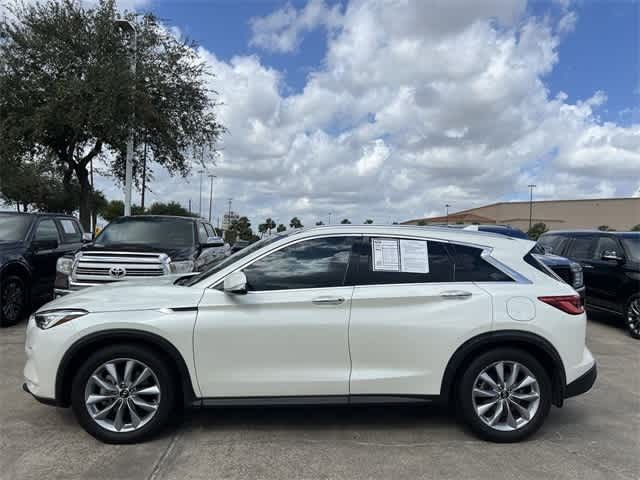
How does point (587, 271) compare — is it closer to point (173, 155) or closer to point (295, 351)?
point (295, 351)

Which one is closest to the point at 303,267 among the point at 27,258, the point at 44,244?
the point at 27,258

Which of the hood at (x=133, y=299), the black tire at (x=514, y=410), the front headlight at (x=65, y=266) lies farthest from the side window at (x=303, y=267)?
the front headlight at (x=65, y=266)

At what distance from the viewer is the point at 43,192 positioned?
4094 cm

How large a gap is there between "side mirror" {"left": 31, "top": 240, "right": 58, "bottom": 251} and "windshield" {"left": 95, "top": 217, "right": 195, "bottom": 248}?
4.25 ft

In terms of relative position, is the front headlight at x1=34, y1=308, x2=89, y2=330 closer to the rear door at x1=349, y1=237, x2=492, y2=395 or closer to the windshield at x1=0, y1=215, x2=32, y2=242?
the rear door at x1=349, y1=237, x2=492, y2=395

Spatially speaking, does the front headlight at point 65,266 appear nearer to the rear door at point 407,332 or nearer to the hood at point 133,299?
the hood at point 133,299

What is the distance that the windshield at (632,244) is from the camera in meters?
8.62

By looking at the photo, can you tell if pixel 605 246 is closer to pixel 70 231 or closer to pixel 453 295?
pixel 453 295

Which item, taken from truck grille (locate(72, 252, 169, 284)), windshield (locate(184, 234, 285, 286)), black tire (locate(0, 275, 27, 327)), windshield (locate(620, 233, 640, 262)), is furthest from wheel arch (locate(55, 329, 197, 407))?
windshield (locate(620, 233, 640, 262))

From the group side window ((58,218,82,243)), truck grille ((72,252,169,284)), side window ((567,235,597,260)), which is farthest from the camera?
side window ((58,218,82,243))

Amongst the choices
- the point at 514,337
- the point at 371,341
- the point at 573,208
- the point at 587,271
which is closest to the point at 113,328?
the point at 371,341

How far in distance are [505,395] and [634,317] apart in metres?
5.87

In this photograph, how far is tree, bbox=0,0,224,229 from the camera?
14.8 m

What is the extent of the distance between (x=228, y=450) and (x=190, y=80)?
51.4ft
